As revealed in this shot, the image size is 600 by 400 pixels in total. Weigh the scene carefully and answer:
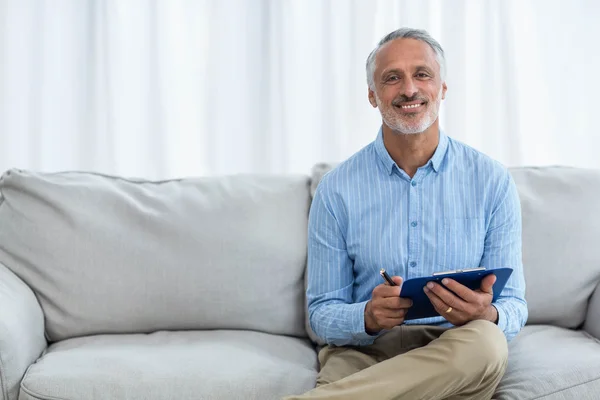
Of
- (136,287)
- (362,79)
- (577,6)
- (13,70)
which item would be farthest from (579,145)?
(13,70)

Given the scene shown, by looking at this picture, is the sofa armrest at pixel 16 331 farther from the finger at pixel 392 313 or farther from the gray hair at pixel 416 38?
the gray hair at pixel 416 38

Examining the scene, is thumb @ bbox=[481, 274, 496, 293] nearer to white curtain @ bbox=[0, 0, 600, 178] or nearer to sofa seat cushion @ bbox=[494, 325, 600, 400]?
sofa seat cushion @ bbox=[494, 325, 600, 400]

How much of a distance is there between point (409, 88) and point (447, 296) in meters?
0.59

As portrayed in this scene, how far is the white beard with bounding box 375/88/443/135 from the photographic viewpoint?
197 centimetres

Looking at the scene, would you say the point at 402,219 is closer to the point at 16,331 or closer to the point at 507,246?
the point at 507,246

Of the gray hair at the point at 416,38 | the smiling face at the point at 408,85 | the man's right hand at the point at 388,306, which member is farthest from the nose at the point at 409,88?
the man's right hand at the point at 388,306

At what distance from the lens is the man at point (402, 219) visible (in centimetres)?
192

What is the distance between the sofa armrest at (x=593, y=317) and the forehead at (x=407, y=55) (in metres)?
0.86

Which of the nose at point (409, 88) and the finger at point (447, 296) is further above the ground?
the nose at point (409, 88)

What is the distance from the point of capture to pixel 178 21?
3.01 meters

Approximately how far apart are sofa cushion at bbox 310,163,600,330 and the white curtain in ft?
2.43

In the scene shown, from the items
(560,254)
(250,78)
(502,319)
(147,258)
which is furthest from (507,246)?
(250,78)

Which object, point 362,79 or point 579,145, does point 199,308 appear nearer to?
point 362,79

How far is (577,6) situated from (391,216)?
1651mm
